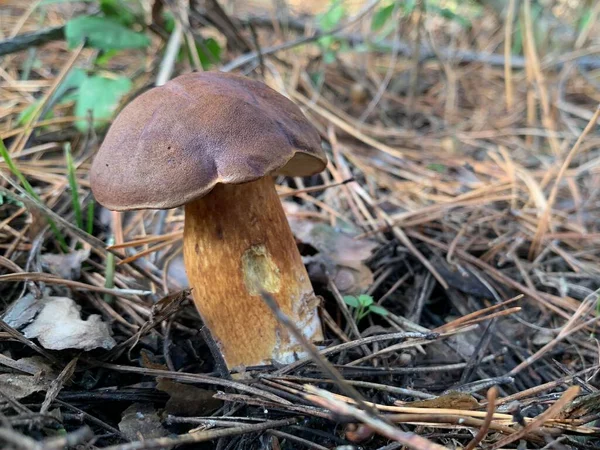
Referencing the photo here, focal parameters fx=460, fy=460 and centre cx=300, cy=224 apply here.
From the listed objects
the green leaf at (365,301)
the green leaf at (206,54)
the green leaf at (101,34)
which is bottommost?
the green leaf at (365,301)

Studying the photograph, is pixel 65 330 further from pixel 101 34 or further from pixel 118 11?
pixel 118 11

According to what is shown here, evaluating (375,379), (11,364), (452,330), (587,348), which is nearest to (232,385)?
(375,379)

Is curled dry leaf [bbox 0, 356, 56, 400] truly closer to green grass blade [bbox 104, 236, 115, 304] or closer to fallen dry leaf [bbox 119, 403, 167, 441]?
fallen dry leaf [bbox 119, 403, 167, 441]

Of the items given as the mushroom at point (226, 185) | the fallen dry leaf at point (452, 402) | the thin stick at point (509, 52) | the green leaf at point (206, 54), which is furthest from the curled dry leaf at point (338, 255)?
the thin stick at point (509, 52)

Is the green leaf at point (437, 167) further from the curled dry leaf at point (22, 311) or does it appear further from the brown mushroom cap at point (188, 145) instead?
the curled dry leaf at point (22, 311)

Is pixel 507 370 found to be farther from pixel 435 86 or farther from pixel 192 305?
pixel 435 86

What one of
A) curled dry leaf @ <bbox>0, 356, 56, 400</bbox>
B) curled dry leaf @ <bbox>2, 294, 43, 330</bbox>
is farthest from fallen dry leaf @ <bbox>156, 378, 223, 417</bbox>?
curled dry leaf @ <bbox>2, 294, 43, 330</bbox>

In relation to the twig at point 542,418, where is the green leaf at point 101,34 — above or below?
above
